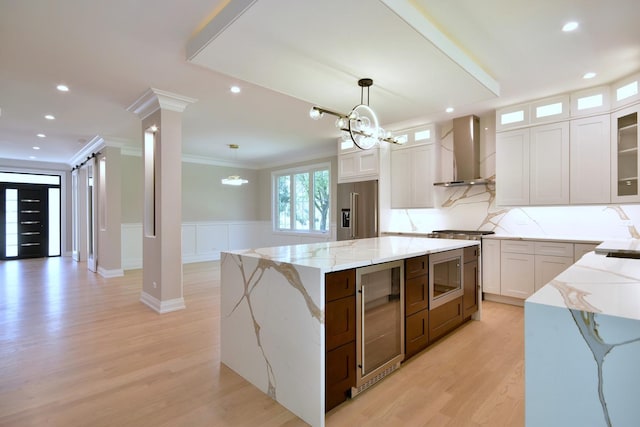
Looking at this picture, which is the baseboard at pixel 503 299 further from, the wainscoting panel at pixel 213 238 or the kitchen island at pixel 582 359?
the kitchen island at pixel 582 359

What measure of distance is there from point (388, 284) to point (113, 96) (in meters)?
3.96

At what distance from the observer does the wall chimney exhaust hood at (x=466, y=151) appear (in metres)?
4.58

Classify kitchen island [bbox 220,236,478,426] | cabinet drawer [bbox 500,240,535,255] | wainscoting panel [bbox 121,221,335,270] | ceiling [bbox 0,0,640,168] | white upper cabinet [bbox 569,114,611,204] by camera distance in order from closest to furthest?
kitchen island [bbox 220,236,478,426] → ceiling [bbox 0,0,640,168] → white upper cabinet [bbox 569,114,611,204] → cabinet drawer [bbox 500,240,535,255] → wainscoting panel [bbox 121,221,335,270]

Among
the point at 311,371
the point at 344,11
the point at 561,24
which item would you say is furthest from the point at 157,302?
the point at 561,24

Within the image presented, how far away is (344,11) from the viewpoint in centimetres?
202

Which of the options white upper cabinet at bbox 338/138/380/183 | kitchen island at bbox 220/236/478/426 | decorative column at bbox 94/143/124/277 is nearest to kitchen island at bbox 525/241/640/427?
kitchen island at bbox 220/236/478/426

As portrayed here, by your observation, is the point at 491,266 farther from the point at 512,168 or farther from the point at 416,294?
the point at 416,294

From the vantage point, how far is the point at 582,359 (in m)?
0.93

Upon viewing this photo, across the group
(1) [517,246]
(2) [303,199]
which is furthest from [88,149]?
(1) [517,246]

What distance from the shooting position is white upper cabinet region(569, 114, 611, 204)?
3.52 meters

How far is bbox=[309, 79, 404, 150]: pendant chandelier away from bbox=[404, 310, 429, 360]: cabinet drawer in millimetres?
1589

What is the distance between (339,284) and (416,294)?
987 mm

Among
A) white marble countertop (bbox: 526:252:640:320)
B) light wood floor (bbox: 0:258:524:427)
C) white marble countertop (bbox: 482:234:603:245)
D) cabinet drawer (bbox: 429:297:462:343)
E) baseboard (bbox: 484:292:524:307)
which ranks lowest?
light wood floor (bbox: 0:258:524:427)

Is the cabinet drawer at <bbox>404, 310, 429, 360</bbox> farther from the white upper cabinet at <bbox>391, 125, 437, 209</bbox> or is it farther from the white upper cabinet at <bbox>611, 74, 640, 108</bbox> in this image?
the white upper cabinet at <bbox>611, 74, 640, 108</bbox>
